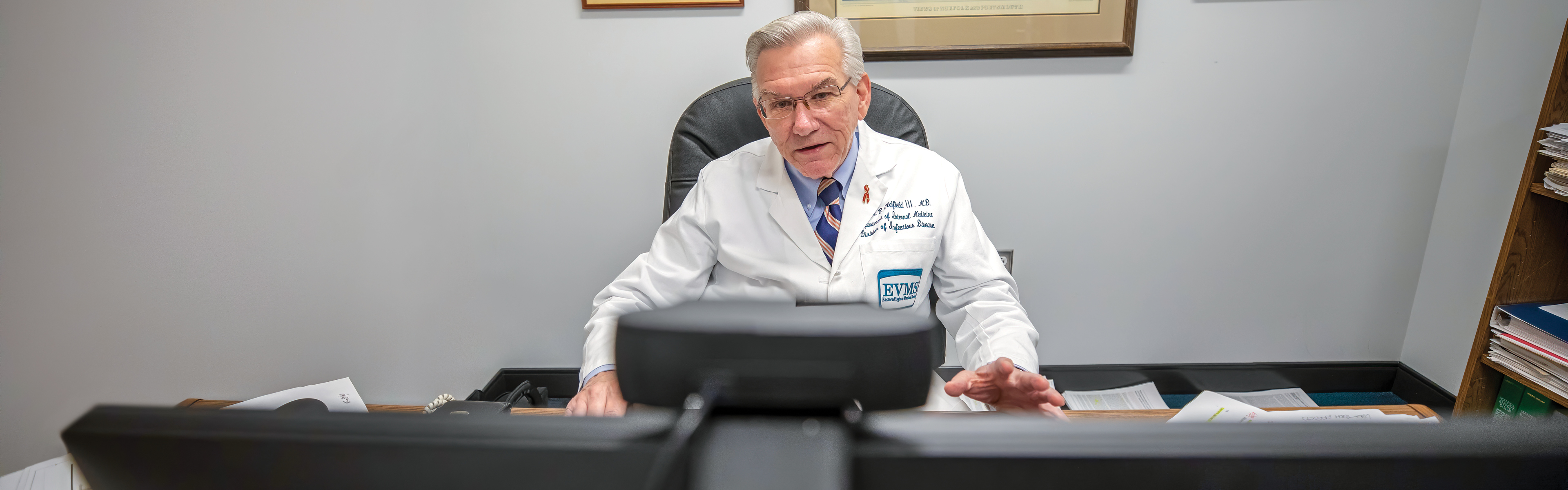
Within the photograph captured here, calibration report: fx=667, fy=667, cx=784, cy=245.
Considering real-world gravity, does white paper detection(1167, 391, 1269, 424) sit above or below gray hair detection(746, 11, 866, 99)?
below

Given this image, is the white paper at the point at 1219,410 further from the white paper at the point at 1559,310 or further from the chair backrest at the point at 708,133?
the white paper at the point at 1559,310

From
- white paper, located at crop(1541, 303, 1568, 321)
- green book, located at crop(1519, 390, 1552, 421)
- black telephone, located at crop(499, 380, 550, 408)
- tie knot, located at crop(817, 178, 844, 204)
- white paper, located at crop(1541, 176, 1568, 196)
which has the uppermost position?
tie knot, located at crop(817, 178, 844, 204)

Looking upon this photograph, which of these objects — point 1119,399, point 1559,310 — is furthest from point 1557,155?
point 1119,399

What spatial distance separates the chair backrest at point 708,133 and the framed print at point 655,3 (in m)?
0.53

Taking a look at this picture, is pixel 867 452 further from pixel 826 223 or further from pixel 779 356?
pixel 826 223

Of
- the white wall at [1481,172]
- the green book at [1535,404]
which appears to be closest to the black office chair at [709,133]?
the green book at [1535,404]

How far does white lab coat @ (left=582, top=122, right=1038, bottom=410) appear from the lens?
117 centimetres

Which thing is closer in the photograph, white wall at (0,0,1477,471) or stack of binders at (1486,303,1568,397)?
stack of binders at (1486,303,1568,397)

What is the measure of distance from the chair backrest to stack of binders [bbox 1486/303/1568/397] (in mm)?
1507

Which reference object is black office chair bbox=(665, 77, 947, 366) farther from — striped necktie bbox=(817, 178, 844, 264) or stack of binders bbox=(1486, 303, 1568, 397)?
stack of binders bbox=(1486, 303, 1568, 397)

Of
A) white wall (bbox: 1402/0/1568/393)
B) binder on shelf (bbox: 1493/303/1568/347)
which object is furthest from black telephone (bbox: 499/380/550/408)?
white wall (bbox: 1402/0/1568/393)

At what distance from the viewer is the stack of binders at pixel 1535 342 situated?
54.3 inches

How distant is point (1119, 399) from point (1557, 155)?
1112 millimetres

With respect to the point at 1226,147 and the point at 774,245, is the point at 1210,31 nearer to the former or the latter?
the point at 1226,147
